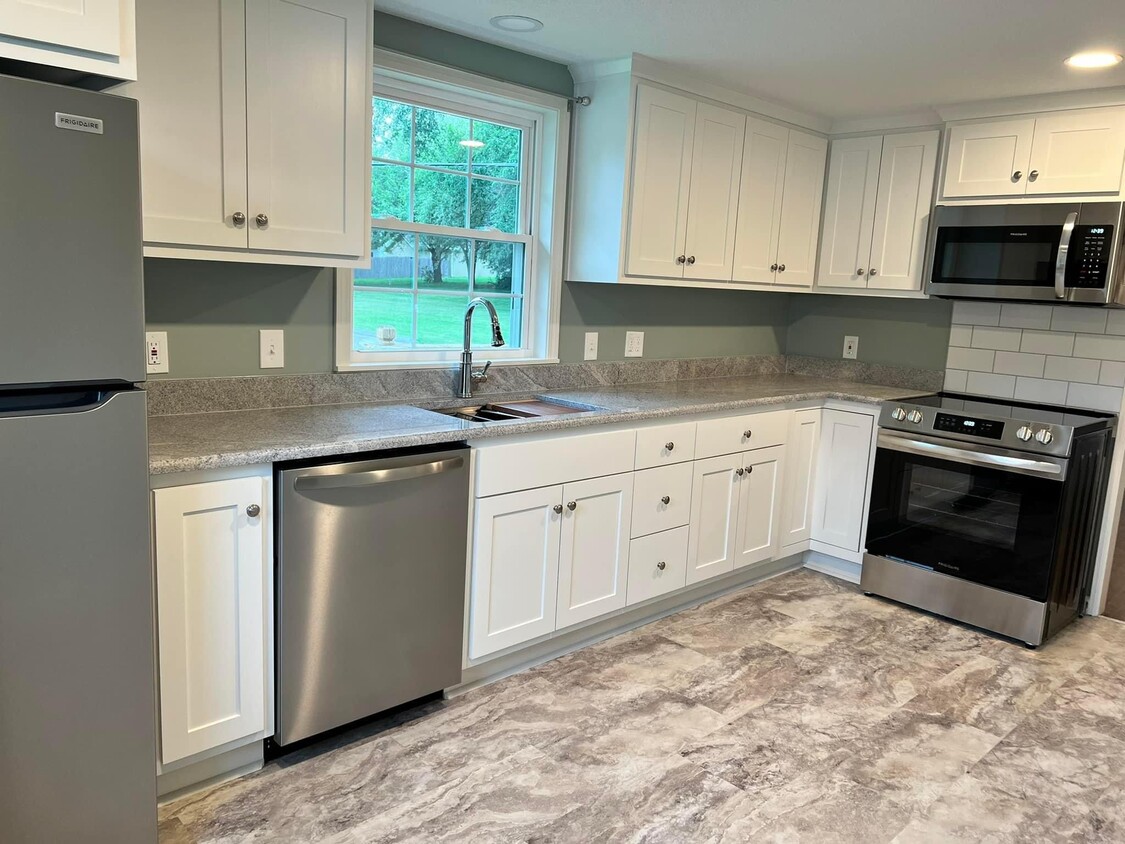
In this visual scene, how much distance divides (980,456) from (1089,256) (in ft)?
2.93

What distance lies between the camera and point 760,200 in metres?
3.85

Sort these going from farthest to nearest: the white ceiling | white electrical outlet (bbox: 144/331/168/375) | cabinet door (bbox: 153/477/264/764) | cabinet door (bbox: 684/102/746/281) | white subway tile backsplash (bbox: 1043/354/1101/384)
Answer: white subway tile backsplash (bbox: 1043/354/1101/384)
cabinet door (bbox: 684/102/746/281)
the white ceiling
white electrical outlet (bbox: 144/331/168/375)
cabinet door (bbox: 153/477/264/764)

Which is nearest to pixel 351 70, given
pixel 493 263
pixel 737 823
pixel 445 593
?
pixel 493 263

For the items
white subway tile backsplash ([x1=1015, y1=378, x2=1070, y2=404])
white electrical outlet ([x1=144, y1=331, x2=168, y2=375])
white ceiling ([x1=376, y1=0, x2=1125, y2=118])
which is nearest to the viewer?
white electrical outlet ([x1=144, y1=331, x2=168, y2=375])

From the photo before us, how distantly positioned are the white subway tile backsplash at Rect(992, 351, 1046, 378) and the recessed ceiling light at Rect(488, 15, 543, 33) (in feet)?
8.52

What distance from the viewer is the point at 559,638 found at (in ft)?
9.95

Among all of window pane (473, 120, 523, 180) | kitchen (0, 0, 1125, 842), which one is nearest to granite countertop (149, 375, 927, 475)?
kitchen (0, 0, 1125, 842)

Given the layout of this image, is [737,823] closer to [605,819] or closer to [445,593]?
[605,819]

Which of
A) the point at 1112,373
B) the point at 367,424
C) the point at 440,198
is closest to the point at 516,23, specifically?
the point at 440,198

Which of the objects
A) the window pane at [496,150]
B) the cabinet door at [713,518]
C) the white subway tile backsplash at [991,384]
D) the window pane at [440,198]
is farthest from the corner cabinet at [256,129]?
the white subway tile backsplash at [991,384]

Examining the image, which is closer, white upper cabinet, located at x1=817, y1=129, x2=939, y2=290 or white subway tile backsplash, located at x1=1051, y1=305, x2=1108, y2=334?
white subway tile backsplash, located at x1=1051, y1=305, x2=1108, y2=334

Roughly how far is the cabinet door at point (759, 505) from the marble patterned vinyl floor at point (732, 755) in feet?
1.60

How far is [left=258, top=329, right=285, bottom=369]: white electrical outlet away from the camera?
8.71 feet

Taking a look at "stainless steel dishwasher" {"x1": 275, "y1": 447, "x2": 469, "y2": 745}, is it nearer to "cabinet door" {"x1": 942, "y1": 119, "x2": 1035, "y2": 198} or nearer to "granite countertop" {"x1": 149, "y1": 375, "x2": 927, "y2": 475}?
"granite countertop" {"x1": 149, "y1": 375, "x2": 927, "y2": 475}
